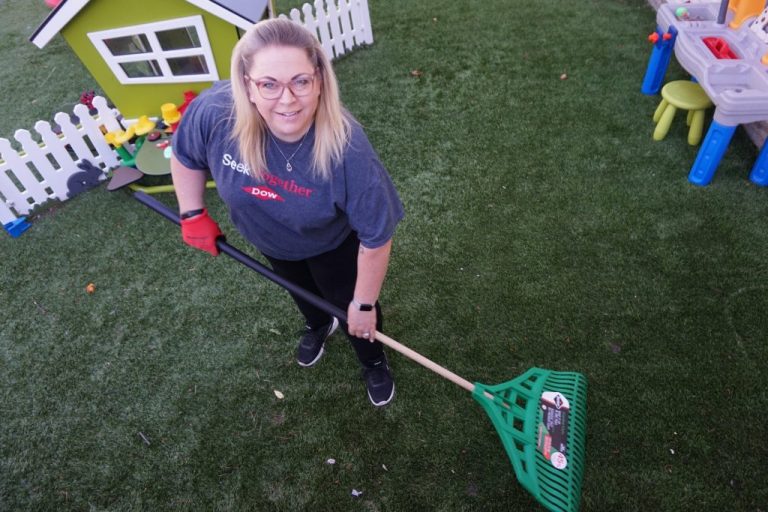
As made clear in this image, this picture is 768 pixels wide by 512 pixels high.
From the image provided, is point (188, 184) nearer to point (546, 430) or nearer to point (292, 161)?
point (292, 161)

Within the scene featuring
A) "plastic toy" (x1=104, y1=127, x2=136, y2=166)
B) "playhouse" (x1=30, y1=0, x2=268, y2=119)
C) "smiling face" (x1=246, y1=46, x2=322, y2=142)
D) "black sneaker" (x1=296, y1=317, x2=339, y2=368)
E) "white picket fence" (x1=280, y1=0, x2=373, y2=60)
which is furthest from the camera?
"white picket fence" (x1=280, y1=0, x2=373, y2=60)

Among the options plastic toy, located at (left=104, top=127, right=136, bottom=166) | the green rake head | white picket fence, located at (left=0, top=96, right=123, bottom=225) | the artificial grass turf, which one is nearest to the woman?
the green rake head

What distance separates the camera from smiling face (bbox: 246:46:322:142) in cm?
154

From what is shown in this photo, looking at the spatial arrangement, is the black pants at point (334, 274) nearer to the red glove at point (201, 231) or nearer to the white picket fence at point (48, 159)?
the red glove at point (201, 231)

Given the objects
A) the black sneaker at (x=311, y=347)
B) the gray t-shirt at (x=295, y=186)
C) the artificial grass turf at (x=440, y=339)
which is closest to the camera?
the gray t-shirt at (x=295, y=186)

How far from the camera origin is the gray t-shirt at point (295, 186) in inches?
65.9

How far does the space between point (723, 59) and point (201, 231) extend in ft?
12.2

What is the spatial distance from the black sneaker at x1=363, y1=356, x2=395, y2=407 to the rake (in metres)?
0.47

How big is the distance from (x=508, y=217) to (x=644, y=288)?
3.29 ft

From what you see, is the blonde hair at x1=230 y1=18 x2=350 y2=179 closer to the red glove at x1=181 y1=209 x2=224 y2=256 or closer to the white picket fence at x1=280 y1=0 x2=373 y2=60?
the red glove at x1=181 y1=209 x2=224 y2=256

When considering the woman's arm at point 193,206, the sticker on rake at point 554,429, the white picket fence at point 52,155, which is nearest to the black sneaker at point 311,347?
the woman's arm at point 193,206

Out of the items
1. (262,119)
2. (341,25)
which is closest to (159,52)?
(341,25)

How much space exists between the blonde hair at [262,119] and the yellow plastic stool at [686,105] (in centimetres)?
326

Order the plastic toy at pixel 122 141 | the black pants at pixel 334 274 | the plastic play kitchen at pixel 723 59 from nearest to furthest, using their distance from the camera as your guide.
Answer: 1. the black pants at pixel 334 274
2. the plastic play kitchen at pixel 723 59
3. the plastic toy at pixel 122 141
